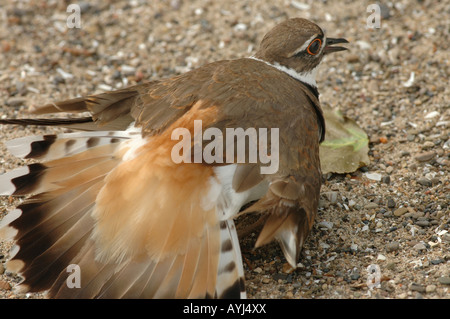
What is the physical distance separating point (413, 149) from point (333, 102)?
0.99 m

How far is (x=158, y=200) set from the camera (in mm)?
3525

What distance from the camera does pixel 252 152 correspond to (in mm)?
3705

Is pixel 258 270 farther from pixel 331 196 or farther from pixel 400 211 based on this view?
pixel 400 211

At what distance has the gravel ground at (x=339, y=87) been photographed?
3904 mm

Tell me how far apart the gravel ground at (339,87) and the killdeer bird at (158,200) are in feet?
1.28

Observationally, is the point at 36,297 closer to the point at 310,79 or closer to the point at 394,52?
the point at 310,79

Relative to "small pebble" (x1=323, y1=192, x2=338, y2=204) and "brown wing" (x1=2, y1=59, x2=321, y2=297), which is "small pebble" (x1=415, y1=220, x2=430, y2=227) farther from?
"brown wing" (x1=2, y1=59, x2=321, y2=297)

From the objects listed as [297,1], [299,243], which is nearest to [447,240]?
[299,243]

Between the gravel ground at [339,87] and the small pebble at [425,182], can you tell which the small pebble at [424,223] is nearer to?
the gravel ground at [339,87]

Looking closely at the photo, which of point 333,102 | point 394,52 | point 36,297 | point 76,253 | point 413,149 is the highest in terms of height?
point 394,52

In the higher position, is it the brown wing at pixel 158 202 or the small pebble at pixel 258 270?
the brown wing at pixel 158 202

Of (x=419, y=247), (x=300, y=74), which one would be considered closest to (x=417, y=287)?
(x=419, y=247)

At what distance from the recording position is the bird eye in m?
4.83

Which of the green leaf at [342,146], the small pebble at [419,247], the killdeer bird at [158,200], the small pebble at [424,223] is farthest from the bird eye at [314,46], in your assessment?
the small pebble at [419,247]
